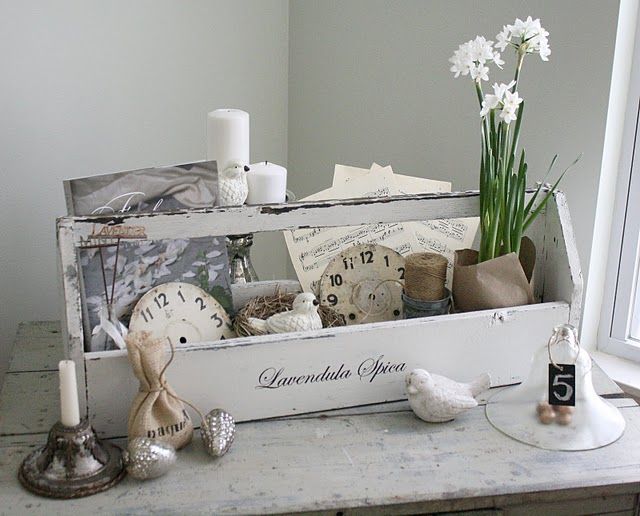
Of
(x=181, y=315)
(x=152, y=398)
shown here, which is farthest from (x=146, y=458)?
(x=181, y=315)

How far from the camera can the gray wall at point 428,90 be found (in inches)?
50.8

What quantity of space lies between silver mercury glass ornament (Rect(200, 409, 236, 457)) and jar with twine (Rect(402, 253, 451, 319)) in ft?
1.01

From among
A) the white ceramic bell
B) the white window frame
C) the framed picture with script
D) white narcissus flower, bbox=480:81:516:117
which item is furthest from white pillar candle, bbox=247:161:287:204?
the white window frame

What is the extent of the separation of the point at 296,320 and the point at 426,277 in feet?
0.62

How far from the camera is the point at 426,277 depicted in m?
1.12

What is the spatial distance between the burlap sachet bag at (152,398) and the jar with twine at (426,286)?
13.9 inches

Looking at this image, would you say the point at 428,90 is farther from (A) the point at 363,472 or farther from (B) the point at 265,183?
(A) the point at 363,472

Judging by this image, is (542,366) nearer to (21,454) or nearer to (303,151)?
(21,454)

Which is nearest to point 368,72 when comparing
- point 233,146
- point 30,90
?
point 233,146

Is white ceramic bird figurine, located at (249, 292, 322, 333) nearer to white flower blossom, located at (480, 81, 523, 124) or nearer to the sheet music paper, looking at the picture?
the sheet music paper

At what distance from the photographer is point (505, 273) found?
1.11 meters

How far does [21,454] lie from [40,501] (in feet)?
0.35

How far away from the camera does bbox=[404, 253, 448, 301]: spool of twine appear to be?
1.12m

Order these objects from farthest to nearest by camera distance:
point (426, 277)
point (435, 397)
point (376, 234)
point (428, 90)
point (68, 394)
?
point (428, 90) → point (376, 234) → point (426, 277) → point (435, 397) → point (68, 394)
